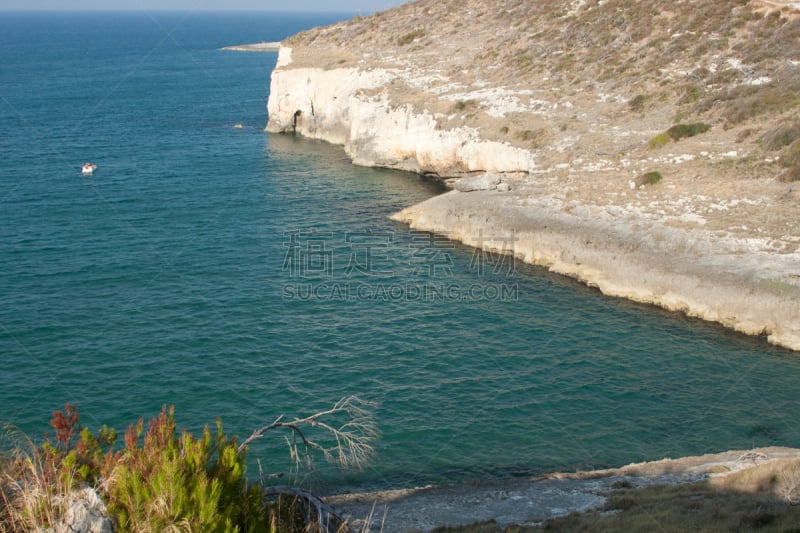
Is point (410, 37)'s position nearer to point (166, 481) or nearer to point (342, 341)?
point (342, 341)

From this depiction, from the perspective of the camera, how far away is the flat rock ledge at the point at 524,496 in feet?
83.0

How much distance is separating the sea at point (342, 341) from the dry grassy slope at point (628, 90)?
413 inches

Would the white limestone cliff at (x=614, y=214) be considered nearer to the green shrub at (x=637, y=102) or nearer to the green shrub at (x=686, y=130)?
the green shrub at (x=686, y=130)

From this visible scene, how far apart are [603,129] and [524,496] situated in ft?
149

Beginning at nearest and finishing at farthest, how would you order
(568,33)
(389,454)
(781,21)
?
(389,454) → (781,21) → (568,33)

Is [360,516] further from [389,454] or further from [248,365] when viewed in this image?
[248,365]

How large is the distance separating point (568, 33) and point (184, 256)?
54.0 meters

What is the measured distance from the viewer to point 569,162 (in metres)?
62.1

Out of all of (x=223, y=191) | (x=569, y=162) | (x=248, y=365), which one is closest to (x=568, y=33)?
(x=569, y=162)

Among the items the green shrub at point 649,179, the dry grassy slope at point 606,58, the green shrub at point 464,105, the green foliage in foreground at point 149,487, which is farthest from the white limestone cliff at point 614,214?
the green foliage in foreground at point 149,487

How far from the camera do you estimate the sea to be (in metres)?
32.9

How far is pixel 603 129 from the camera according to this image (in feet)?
217

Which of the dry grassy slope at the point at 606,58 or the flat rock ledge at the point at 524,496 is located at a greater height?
the dry grassy slope at the point at 606,58

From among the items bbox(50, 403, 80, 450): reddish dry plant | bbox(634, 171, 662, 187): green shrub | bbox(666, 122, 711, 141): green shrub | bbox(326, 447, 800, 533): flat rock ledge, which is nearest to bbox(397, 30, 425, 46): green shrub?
bbox(666, 122, 711, 141): green shrub
